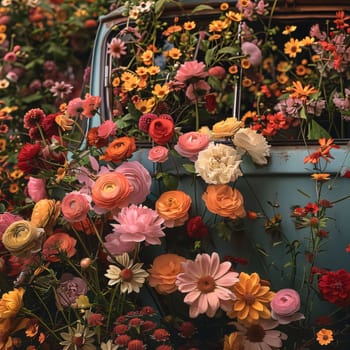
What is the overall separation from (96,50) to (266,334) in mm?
1692

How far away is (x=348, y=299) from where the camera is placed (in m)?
Answer: 2.73

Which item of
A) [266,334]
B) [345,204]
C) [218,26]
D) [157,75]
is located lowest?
[266,334]

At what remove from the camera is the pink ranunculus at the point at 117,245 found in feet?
9.27

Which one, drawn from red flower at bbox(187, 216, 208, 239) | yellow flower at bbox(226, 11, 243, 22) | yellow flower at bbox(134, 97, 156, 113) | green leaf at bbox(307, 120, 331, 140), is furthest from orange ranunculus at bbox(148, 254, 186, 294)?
yellow flower at bbox(226, 11, 243, 22)

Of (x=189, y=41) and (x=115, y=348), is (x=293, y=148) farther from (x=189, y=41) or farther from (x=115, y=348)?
(x=115, y=348)

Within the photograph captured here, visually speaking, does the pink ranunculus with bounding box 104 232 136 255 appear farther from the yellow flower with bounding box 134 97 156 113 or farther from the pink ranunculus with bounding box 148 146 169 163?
the yellow flower with bounding box 134 97 156 113

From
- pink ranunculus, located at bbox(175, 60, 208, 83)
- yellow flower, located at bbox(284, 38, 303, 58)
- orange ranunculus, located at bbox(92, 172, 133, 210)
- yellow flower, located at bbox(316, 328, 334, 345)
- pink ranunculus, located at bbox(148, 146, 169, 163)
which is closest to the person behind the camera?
yellow flower, located at bbox(316, 328, 334, 345)

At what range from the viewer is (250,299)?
9.02 ft

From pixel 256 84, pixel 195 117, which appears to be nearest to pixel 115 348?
pixel 195 117

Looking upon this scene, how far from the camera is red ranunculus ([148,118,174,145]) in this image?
2.95m

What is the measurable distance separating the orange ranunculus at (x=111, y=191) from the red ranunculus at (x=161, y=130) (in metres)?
0.23

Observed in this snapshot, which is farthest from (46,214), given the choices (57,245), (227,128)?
(227,128)

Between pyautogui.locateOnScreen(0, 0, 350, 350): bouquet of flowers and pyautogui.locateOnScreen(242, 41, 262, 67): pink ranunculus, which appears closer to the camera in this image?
pyautogui.locateOnScreen(0, 0, 350, 350): bouquet of flowers

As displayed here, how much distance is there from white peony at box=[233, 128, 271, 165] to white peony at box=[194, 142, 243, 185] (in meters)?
0.08
